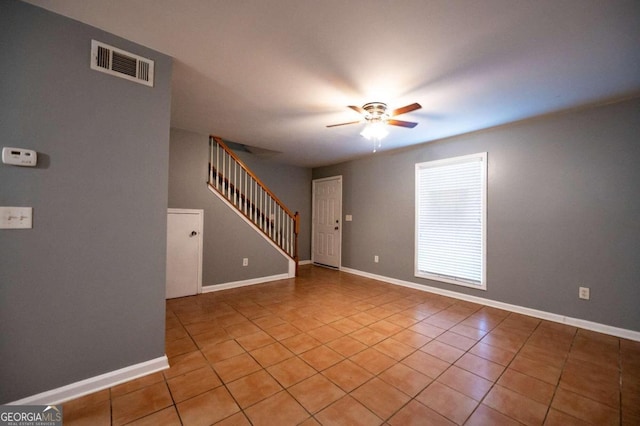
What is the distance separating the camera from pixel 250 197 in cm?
474

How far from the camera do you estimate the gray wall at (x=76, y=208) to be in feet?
4.86

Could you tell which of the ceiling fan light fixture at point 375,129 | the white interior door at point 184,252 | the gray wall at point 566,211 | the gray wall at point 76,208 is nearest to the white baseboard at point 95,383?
the gray wall at point 76,208

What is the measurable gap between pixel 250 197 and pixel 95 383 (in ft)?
11.1

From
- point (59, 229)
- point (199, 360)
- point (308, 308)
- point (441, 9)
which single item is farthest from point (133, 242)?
point (441, 9)

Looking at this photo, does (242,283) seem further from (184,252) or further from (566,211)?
(566,211)

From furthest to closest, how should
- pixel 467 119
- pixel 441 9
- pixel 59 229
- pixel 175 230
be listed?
pixel 175 230
pixel 467 119
pixel 59 229
pixel 441 9

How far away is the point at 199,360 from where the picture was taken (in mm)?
2092

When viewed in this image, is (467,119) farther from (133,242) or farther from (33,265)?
(33,265)

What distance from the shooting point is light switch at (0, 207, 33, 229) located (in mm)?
1450

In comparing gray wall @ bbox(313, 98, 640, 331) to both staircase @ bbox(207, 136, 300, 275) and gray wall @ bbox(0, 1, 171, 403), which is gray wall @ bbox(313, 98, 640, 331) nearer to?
staircase @ bbox(207, 136, 300, 275)

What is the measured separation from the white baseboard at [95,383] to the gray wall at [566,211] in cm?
386

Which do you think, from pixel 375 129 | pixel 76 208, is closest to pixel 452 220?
pixel 375 129

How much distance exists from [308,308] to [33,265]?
2603 mm

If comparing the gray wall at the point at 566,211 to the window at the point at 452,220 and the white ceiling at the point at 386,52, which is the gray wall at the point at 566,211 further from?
the white ceiling at the point at 386,52
